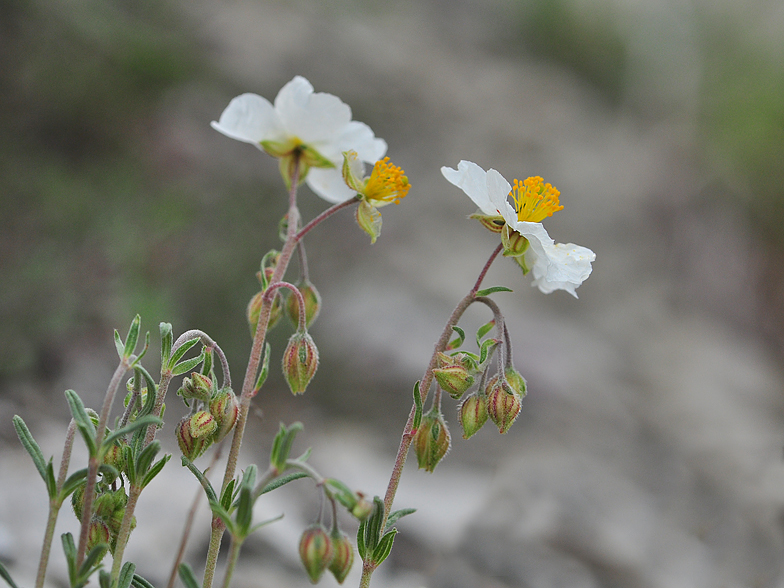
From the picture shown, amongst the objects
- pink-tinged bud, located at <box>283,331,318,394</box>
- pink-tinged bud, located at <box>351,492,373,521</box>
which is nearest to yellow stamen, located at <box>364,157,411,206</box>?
pink-tinged bud, located at <box>283,331,318,394</box>

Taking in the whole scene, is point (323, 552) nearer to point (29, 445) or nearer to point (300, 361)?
point (300, 361)

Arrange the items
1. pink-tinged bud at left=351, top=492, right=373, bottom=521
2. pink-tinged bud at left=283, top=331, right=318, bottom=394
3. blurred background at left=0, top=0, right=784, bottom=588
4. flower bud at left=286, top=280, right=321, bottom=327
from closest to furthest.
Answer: pink-tinged bud at left=351, top=492, right=373, bottom=521
pink-tinged bud at left=283, top=331, right=318, bottom=394
flower bud at left=286, top=280, right=321, bottom=327
blurred background at left=0, top=0, right=784, bottom=588

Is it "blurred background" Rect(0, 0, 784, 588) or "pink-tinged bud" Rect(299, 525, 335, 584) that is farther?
"blurred background" Rect(0, 0, 784, 588)

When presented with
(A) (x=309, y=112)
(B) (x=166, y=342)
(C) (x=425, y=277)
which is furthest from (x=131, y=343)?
(C) (x=425, y=277)

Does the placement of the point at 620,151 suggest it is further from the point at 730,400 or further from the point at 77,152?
the point at 77,152

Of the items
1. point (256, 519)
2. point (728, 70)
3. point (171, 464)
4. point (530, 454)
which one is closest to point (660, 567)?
point (530, 454)

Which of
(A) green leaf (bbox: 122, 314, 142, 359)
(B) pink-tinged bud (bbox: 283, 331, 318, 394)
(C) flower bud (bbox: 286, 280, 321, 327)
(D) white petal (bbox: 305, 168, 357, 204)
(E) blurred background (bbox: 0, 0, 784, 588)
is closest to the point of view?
(A) green leaf (bbox: 122, 314, 142, 359)

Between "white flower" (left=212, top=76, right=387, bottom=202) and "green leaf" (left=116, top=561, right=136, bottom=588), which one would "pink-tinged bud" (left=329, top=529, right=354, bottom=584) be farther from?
"white flower" (left=212, top=76, right=387, bottom=202)
